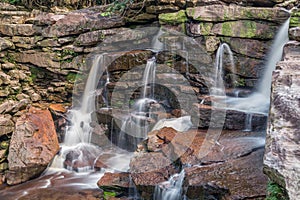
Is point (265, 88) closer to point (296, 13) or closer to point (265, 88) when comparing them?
point (265, 88)

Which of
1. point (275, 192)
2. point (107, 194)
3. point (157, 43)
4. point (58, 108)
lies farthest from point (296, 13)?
point (58, 108)

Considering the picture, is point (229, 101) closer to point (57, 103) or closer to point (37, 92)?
point (57, 103)

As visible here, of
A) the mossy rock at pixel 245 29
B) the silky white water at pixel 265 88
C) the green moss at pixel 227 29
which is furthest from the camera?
the green moss at pixel 227 29

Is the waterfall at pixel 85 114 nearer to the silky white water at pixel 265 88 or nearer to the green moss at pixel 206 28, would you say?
the green moss at pixel 206 28

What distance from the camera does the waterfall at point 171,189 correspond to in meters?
4.06

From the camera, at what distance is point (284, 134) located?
2.69 meters

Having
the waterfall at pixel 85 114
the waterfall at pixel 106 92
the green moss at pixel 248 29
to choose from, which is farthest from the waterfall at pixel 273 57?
the waterfall at pixel 85 114

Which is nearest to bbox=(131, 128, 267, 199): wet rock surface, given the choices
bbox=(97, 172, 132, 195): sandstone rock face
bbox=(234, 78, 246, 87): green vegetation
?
bbox=(97, 172, 132, 195): sandstone rock face

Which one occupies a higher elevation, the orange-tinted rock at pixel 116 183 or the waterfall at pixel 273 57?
the waterfall at pixel 273 57

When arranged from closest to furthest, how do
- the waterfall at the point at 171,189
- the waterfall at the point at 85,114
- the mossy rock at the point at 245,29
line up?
the waterfall at the point at 171,189 < the mossy rock at the point at 245,29 < the waterfall at the point at 85,114

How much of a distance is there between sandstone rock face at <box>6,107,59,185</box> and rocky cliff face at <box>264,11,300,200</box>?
514 centimetres

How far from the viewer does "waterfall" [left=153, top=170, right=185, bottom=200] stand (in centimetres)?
406

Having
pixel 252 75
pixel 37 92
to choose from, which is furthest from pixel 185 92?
pixel 37 92

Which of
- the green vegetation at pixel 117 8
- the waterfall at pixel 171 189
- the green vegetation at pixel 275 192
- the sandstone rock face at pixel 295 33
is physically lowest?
the waterfall at pixel 171 189
